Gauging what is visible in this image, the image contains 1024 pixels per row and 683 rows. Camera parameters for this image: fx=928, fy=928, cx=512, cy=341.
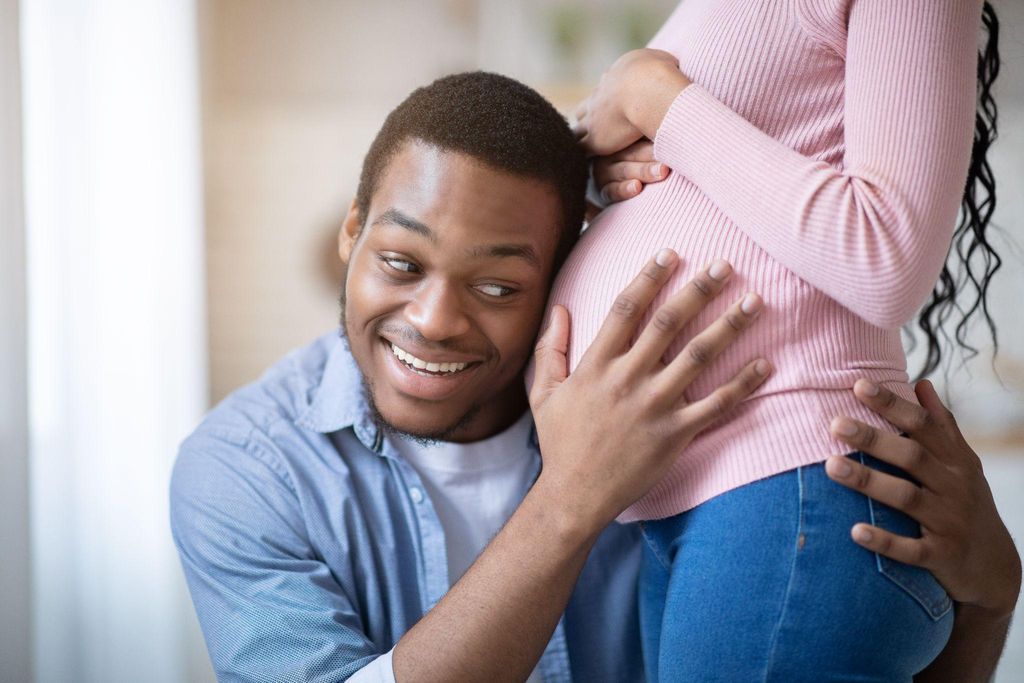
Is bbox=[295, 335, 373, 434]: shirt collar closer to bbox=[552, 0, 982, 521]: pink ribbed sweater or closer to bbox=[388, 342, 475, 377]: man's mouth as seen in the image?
bbox=[388, 342, 475, 377]: man's mouth

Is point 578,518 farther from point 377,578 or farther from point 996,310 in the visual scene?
point 996,310

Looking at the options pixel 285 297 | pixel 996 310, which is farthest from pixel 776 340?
pixel 285 297

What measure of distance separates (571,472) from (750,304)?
279 mm

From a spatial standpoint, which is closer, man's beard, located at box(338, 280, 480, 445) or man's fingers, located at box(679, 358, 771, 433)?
man's fingers, located at box(679, 358, 771, 433)

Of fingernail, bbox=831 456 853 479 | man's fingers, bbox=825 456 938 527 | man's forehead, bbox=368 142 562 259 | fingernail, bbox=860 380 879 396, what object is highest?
man's forehead, bbox=368 142 562 259

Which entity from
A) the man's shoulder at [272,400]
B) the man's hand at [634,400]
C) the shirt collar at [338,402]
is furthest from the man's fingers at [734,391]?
the man's shoulder at [272,400]

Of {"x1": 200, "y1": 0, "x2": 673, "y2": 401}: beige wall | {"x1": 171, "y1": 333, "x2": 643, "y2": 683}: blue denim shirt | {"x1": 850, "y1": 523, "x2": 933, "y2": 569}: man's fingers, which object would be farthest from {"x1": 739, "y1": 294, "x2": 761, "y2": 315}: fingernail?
{"x1": 200, "y1": 0, "x2": 673, "y2": 401}: beige wall

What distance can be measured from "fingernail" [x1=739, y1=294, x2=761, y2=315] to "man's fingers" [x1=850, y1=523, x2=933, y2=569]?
23 centimetres

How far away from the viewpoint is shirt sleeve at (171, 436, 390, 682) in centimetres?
113

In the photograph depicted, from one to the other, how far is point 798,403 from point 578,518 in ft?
0.91

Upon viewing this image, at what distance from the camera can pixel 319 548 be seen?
1.27 meters

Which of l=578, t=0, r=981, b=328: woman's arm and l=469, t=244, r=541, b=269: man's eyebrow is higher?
l=578, t=0, r=981, b=328: woman's arm

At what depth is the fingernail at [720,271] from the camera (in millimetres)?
959

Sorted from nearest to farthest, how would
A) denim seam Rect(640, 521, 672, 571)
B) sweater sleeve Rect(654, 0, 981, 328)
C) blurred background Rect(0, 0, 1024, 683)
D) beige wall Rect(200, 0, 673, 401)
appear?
sweater sleeve Rect(654, 0, 981, 328) → denim seam Rect(640, 521, 672, 571) → blurred background Rect(0, 0, 1024, 683) → beige wall Rect(200, 0, 673, 401)
